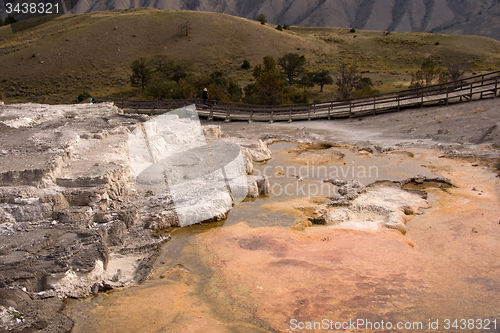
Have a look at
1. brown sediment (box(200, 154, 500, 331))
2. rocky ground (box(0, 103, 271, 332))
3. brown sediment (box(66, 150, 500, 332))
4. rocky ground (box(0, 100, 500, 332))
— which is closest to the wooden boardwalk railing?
rocky ground (box(0, 100, 500, 332))

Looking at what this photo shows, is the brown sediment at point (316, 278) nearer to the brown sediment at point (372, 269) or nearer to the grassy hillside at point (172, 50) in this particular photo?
the brown sediment at point (372, 269)

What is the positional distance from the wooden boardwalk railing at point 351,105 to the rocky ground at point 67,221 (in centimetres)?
1079

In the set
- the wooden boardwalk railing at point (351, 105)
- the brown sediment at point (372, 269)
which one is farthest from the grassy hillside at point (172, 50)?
the brown sediment at point (372, 269)

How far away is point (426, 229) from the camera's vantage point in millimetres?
7762

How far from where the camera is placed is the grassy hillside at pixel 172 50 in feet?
148

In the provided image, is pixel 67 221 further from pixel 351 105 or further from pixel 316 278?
pixel 351 105

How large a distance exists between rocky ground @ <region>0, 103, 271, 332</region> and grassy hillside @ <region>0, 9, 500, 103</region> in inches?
1239

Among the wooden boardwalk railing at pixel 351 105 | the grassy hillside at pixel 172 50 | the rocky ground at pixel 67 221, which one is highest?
the grassy hillside at pixel 172 50

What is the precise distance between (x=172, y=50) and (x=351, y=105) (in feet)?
121

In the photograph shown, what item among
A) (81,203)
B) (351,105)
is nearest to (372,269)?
(81,203)

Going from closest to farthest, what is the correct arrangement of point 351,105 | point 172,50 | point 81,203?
point 81,203, point 351,105, point 172,50

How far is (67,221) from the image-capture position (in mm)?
7426

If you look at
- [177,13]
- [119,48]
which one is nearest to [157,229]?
[119,48]

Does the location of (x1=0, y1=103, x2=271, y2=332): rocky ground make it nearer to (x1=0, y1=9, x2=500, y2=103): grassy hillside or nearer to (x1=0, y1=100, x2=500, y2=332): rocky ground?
(x1=0, y1=100, x2=500, y2=332): rocky ground
